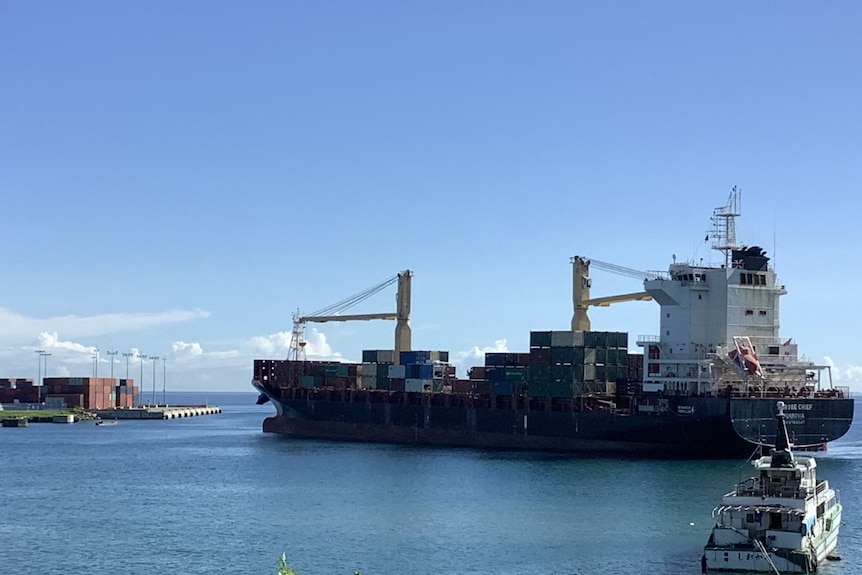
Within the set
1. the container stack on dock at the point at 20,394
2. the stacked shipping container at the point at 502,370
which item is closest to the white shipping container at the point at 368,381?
the stacked shipping container at the point at 502,370

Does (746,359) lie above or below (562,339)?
below

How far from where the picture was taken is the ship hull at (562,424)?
75562 millimetres

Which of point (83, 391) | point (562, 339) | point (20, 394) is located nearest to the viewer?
point (562, 339)

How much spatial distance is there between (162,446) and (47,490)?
125ft

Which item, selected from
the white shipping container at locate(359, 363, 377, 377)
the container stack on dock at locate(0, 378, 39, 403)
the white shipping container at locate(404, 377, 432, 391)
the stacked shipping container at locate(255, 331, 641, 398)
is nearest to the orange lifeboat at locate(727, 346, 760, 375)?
the stacked shipping container at locate(255, 331, 641, 398)

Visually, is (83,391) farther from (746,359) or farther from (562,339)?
(746,359)

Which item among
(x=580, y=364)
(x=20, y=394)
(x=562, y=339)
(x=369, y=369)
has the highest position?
(x=562, y=339)

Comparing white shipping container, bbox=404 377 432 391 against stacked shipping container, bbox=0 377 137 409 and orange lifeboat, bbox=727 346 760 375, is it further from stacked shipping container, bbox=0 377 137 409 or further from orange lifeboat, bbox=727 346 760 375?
stacked shipping container, bbox=0 377 137 409

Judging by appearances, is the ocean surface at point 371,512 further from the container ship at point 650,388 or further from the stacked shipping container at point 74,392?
the stacked shipping container at point 74,392

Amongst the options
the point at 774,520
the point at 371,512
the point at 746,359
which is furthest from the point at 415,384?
the point at 774,520

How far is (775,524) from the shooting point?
41.3 metres

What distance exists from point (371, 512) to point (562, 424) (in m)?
32.3

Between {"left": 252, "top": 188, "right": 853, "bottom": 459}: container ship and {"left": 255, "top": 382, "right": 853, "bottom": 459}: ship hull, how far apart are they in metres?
0.09

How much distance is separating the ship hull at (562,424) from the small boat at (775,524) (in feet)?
105
